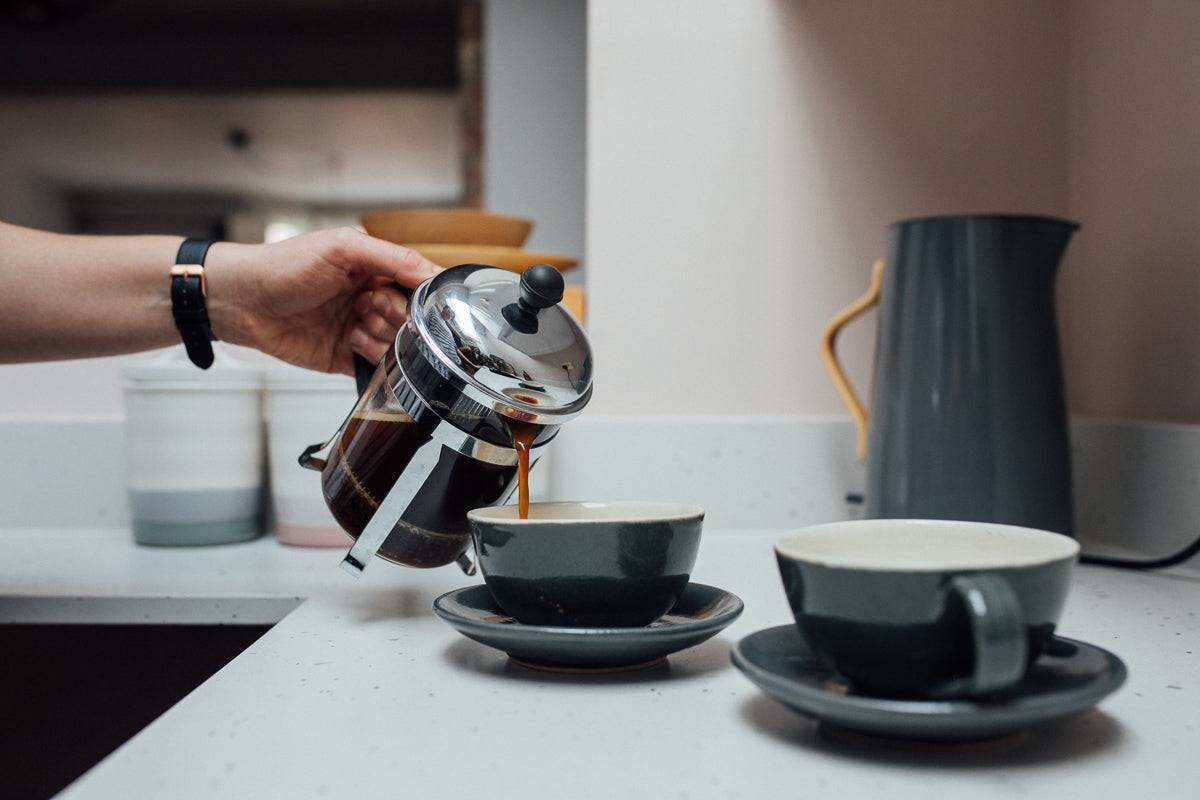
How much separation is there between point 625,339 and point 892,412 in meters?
0.32

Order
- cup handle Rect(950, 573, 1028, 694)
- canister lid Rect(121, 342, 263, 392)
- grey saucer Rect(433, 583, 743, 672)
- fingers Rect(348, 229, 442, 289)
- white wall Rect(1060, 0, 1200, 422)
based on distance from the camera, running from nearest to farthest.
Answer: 1. cup handle Rect(950, 573, 1028, 694)
2. grey saucer Rect(433, 583, 743, 672)
3. fingers Rect(348, 229, 442, 289)
4. white wall Rect(1060, 0, 1200, 422)
5. canister lid Rect(121, 342, 263, 392)

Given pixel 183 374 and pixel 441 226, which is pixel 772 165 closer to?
pixel 441 226

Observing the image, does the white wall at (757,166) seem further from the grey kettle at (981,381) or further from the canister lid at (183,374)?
the canister lid at (183,374)

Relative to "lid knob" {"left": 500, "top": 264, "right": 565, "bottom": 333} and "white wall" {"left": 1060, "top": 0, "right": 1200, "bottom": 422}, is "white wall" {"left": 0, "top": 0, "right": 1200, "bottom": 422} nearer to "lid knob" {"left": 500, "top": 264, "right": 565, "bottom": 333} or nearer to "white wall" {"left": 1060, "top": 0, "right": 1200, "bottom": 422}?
"white wall" {"left": 1060, "top": 0, "right": 1200, "bottom": 422}

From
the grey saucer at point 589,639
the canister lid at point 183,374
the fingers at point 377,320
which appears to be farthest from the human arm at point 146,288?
the grey saucer at point 589,639

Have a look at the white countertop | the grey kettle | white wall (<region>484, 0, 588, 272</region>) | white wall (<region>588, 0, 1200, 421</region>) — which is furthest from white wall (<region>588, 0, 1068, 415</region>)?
white wall (<region>484, 0, 588, 272</region>)

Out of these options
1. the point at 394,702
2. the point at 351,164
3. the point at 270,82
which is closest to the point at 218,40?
the point at 270,82

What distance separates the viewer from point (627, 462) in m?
0.99

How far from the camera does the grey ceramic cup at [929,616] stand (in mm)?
309

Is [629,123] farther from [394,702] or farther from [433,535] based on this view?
[394,702]

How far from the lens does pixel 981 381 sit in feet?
2.50

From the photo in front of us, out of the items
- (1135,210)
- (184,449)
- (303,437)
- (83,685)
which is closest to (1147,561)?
(1135,210)

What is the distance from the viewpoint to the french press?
515 millimetres

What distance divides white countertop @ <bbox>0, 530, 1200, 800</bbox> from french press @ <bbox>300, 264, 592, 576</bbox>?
75mm
